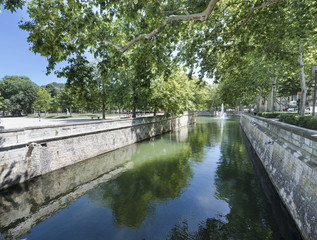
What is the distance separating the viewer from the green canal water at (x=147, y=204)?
577cm

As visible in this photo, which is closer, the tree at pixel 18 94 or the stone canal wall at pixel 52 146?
the stone canal wall at pixel 52 146

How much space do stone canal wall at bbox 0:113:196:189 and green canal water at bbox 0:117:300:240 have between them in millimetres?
608

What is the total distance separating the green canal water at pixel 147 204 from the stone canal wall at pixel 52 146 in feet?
2.00

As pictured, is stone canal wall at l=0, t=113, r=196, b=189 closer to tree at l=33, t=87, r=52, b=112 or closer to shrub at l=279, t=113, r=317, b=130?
shrub at l=279, t=113, r=317, b=130

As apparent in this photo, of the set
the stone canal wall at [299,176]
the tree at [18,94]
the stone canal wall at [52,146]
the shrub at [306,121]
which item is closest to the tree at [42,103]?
the tree at [18,94]

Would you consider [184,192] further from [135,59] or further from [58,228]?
[135,59]

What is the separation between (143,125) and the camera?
21.6 m

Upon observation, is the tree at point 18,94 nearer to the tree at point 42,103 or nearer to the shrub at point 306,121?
the tree at point 42,103

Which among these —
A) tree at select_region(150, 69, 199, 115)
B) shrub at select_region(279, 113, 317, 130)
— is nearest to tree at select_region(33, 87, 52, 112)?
tree at select_region(150, 69, 199, 115)

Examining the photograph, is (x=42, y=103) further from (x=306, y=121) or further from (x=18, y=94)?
(x=306, y=121)

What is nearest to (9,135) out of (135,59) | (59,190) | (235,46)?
(59,190)

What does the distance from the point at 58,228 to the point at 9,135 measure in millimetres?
5204

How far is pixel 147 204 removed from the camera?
739 cm

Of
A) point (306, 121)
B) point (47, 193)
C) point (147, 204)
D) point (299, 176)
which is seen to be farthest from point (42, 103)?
point (299, 176)
